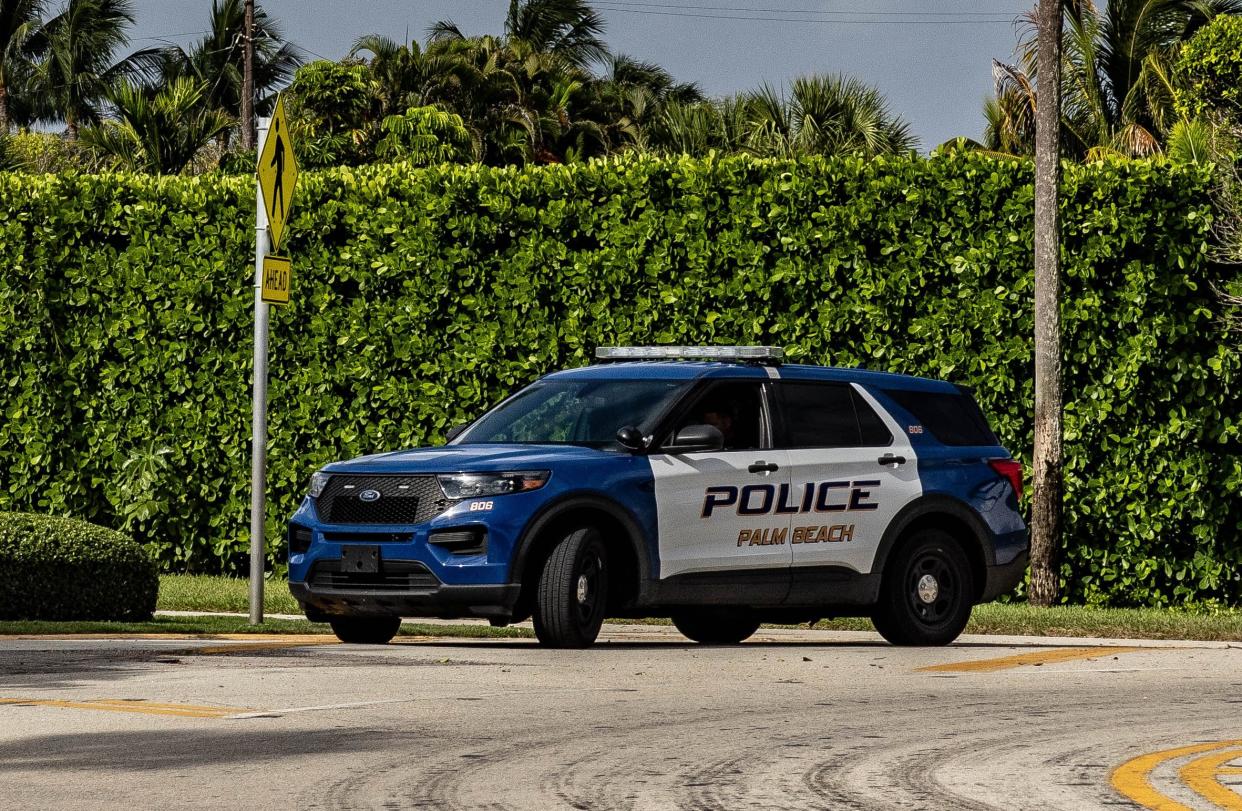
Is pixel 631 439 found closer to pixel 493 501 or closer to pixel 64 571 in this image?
pixel 493 501

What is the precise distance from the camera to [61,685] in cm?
990

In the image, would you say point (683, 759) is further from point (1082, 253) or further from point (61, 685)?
point (1082, 253)

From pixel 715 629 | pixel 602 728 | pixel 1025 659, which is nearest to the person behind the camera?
pixel 602 728

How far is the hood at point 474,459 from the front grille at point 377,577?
580 mm

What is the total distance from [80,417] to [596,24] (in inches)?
1073

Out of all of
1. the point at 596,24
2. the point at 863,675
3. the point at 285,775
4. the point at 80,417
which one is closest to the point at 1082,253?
the point at 863,675

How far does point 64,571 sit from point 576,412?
148 inches

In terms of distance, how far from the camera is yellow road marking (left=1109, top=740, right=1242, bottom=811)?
6.75 m

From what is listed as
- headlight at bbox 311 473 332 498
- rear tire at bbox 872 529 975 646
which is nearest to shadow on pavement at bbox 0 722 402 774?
headlight at bbox 311 473 332 498

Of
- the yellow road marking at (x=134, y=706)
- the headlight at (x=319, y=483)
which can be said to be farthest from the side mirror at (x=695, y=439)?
the yellow road marking at (x=134, y=706)

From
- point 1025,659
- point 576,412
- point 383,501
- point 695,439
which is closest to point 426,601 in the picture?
point 383,501

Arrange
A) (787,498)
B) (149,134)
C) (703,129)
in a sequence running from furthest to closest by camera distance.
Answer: (703,129) < (149,134) < (787,498)

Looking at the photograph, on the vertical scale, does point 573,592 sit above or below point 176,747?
above

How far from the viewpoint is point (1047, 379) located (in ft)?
57.3
